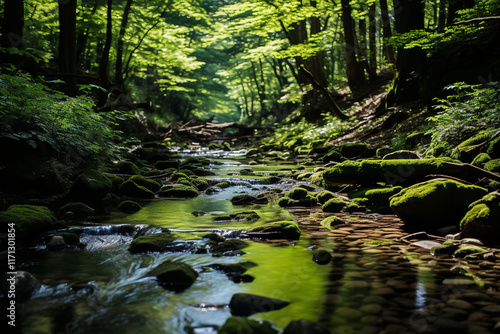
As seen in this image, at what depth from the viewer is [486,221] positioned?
A: 11.4 ft

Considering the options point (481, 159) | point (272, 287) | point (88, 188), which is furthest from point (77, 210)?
point (481, 159)

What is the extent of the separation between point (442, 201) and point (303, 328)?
2.76 meters

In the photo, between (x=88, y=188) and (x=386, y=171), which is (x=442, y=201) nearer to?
(x=386, y=171)

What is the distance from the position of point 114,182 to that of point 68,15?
18.4ft

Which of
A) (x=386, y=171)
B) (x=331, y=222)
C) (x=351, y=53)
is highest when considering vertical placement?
(x=351, y=53)

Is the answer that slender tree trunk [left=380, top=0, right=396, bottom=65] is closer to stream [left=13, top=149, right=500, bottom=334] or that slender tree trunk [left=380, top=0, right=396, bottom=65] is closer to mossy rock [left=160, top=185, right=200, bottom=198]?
mossy rock [left=160, top=185, right=200, bottom=198]

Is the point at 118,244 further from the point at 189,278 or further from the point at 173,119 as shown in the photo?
the point at 173,119

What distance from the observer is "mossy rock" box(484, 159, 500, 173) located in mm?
4379

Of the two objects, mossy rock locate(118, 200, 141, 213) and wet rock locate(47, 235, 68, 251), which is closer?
wet rock locate(47, 235, 68, 251)

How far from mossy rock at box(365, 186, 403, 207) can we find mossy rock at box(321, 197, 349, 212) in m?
0.39

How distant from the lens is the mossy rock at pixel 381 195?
530 centimetres

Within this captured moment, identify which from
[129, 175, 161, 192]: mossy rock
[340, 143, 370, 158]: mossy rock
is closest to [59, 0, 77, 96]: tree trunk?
[129, 175, 161, 192]: mossy rock

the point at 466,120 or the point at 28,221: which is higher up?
the point at 466,120

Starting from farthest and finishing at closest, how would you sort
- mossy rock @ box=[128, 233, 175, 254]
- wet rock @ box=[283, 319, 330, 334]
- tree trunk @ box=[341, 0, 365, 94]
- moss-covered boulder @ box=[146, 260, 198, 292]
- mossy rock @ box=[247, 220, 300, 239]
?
tree trunk @ box=[341, 0, 365, 94], mossy rock @ box=[247, 220, 300, 239], mossy rock @ box=[128, 233, 175, 254], moss-covered boulder @ box=[146, 260, 198, 292], wet rock @ box=[283, 319, 330, 334]
